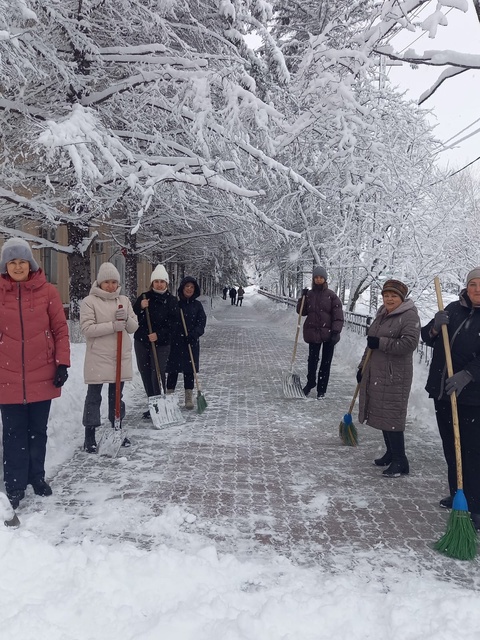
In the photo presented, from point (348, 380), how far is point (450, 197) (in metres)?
7.87

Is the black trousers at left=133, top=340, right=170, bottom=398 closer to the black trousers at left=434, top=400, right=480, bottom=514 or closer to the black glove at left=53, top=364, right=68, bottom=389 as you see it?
the black glove at left=53, top=364, right=68, bottom=389

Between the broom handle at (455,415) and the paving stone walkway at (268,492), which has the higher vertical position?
the broom handle at (455,415)

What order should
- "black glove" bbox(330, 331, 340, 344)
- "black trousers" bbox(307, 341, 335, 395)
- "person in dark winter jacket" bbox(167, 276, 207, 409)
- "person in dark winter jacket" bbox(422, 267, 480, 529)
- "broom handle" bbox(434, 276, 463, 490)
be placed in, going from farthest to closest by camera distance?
1. "black trousers" bbox(307, 341, 335, 395)
2. "black glove" bbox(330, 331, 340, 344)
3. "person in dark winter jacket" bbox(167, 276, 207, 409)
4. "person in dark winter jacket" bbox(422, 267, 480, 529)
5. "broom handle" bbox(434, 276, 463, 490)

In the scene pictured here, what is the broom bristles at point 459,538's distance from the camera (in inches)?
145

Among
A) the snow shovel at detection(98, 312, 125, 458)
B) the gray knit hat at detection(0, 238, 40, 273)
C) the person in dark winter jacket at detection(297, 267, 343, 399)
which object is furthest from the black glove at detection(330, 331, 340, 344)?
the gray knit hat at detection(0, 238, 40, 273)

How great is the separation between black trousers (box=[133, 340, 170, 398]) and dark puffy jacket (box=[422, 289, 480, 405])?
385cm

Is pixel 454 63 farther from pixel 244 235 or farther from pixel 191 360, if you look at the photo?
pixel 244 235

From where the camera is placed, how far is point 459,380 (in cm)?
410

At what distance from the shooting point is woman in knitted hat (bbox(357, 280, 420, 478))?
5.23 metres

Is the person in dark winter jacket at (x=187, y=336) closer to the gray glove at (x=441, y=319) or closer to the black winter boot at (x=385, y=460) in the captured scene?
the black winter boot at (x=385, y=460)

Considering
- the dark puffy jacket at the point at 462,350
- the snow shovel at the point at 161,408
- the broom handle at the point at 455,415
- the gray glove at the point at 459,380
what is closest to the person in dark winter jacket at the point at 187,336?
the snow shovel at the point at 161,408

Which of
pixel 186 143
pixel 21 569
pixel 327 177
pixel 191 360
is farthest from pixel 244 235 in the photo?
pixel 21 569

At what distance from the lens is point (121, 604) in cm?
296

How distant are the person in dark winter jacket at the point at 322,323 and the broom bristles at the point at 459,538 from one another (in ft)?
16.2
